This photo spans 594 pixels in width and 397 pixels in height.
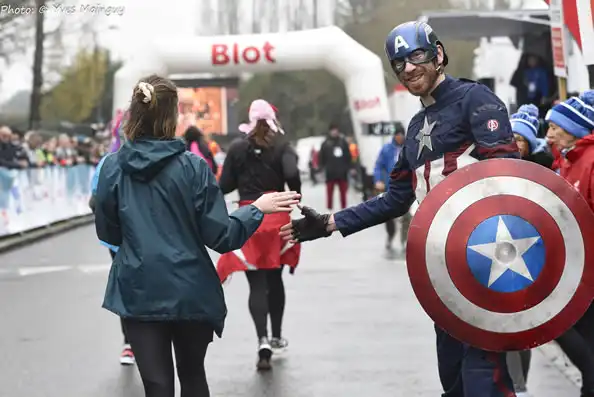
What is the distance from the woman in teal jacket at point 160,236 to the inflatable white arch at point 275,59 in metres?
22.2

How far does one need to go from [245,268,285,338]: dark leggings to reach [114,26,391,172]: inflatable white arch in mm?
18340

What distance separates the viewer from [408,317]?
10852mm

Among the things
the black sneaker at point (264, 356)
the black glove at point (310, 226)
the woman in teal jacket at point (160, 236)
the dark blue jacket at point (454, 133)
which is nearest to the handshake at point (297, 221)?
the black glove at point (310, 226)


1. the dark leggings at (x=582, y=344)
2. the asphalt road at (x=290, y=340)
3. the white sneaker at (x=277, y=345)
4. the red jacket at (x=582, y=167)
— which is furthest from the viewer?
the white sneaker at (x=277, y=345)

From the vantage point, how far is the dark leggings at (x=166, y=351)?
5035mm

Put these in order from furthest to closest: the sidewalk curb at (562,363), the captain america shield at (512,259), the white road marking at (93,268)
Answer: the white road marking at (93,268) → the sidewalk curb at (562,363) → the captain america shield at (512,259)

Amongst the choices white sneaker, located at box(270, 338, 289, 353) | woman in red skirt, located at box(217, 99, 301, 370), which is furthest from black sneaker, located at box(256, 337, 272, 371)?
white sneaker, located at box(270, 338, 289, 353)

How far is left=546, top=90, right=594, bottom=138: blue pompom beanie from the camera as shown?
20.5 ft

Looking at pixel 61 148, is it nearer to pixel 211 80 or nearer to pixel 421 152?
pixel 211 80

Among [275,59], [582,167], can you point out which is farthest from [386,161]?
[275,59]

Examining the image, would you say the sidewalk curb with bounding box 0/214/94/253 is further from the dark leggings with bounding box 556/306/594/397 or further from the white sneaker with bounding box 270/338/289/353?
the dark leggings with bounding box 556/306/594/397

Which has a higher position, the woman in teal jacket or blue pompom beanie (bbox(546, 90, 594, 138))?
blue pompom beanie (bbox(546, 90, 594, 138))

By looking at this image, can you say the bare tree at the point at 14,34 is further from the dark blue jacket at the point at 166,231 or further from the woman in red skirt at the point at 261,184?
the dark blue jacket at the point at 166,231

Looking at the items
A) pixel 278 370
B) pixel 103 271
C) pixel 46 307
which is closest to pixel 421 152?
pixel 278 370
